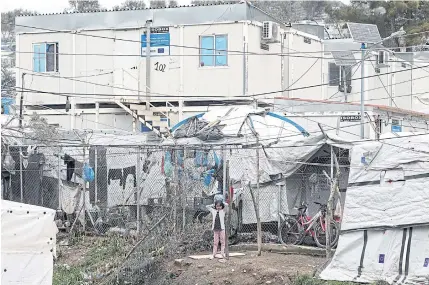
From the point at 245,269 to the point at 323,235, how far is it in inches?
113

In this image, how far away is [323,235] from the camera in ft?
65.9

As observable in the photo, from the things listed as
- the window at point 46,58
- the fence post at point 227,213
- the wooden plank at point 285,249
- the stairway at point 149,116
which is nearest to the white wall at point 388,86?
the stairway at point 149,116

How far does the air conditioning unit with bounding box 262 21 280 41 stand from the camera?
3281 cm

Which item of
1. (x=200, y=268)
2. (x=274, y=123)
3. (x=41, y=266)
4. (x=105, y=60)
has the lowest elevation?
(x=200, y=268)

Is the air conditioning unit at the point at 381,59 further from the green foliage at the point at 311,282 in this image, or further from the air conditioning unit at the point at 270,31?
the green foliage at the point at 311,282

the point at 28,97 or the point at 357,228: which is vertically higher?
the point at 28,97

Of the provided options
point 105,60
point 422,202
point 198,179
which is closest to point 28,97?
point 105,60

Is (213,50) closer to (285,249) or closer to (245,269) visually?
(285,249)

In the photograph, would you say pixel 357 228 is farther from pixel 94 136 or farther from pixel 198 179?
pixel 94 136

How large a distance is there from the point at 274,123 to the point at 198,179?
3208mm

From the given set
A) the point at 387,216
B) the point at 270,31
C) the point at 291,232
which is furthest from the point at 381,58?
the point at 387,216

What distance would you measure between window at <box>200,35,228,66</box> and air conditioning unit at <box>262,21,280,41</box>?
1.54m

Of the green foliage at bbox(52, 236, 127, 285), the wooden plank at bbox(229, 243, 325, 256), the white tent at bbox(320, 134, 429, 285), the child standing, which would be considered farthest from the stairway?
the white tent at bbox(320, 134, 429, 285)

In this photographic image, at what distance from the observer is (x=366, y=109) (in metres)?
31.7
